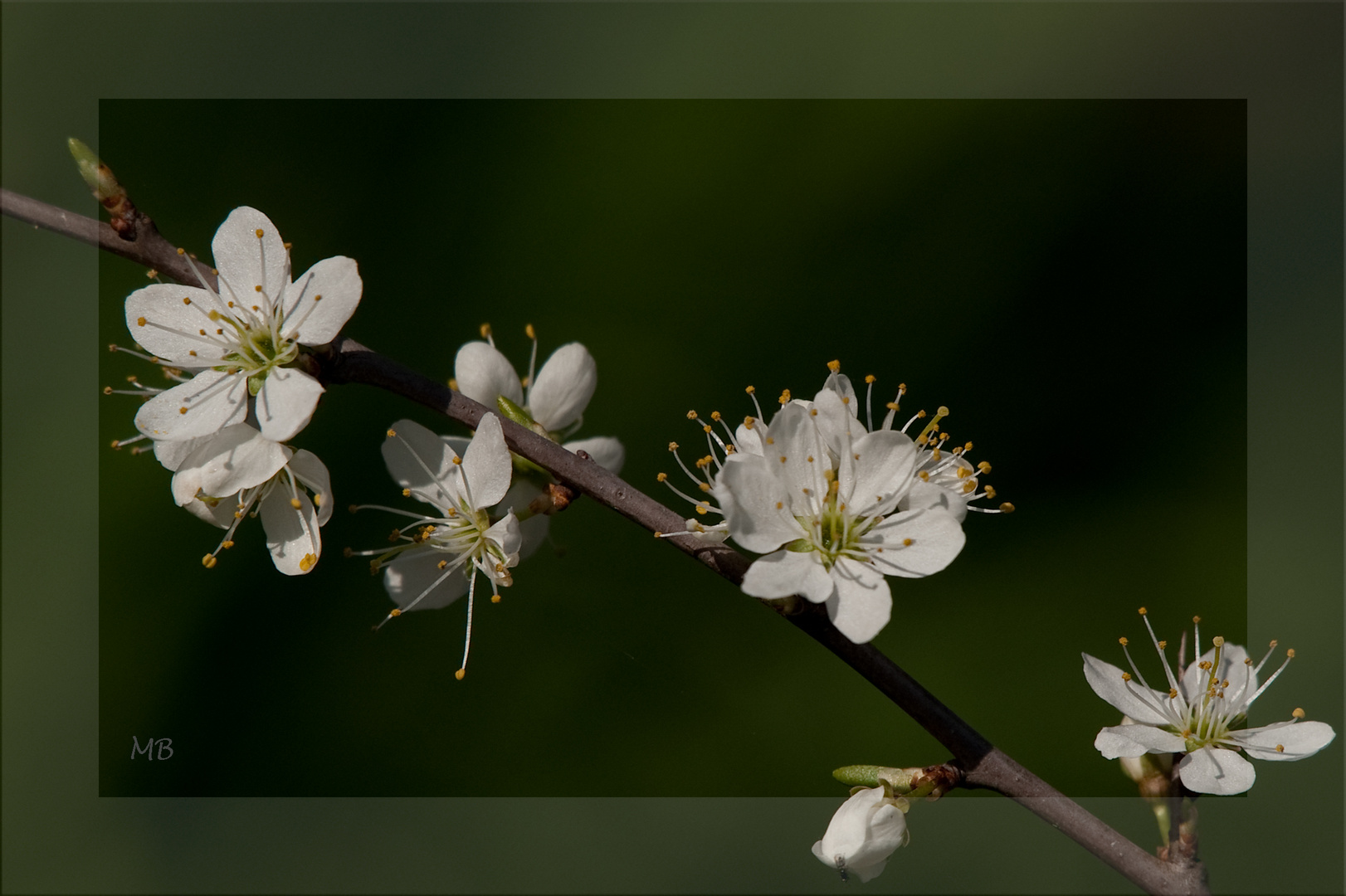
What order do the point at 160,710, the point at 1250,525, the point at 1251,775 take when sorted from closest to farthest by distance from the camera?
1. the point at 1251,775
2. the point at 160,710
3. the point at 1250,525

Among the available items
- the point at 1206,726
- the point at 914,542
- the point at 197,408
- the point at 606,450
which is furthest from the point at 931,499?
the point at 197,408

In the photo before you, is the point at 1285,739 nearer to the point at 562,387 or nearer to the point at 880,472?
the point at 880,472

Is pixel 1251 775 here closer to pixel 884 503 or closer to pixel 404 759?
pixel 884 503

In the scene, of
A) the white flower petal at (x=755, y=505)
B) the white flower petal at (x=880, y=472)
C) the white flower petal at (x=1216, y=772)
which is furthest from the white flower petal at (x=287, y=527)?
the white flower petal at (x=1216, y=772)

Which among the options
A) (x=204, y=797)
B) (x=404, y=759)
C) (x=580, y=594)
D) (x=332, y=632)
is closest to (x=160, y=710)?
(x=204, y=797)

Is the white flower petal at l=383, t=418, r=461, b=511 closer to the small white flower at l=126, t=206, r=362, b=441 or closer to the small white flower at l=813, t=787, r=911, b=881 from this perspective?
the small white flower at l=126, t=206, r=362, b=441

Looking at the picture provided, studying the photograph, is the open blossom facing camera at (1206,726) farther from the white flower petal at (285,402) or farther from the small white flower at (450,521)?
the white flower petal at (285,402)
